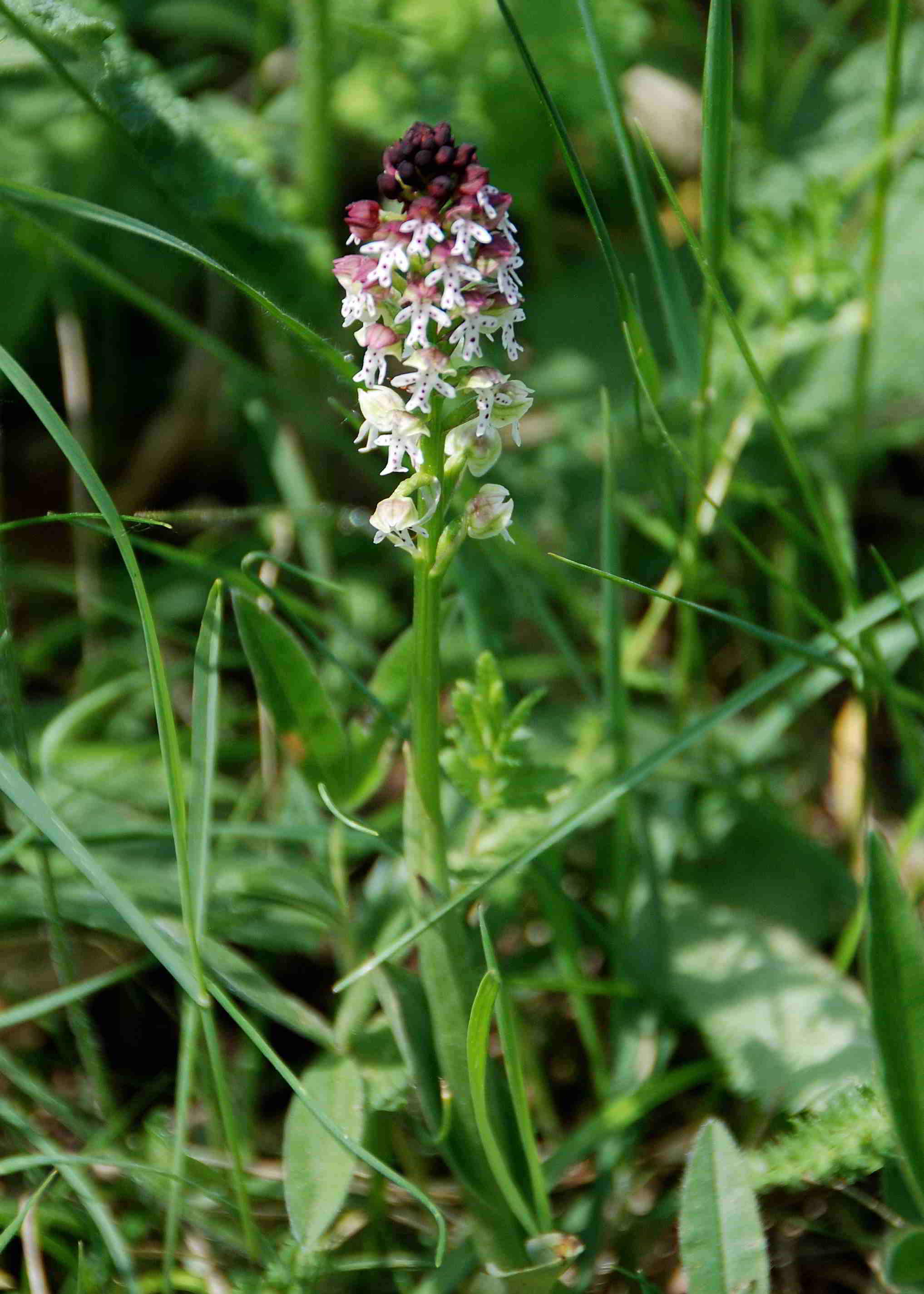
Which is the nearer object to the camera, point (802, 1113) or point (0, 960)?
point (802, 1113)

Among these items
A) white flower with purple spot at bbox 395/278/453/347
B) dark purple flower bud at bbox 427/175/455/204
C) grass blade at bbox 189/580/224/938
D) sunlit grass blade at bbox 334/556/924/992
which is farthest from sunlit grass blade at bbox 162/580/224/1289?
dark purple flower bud at bbox 427/175/455/204

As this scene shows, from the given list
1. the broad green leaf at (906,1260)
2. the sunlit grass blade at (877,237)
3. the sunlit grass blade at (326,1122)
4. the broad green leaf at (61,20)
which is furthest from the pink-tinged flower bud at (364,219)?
the broad green leaf at (906,1260)

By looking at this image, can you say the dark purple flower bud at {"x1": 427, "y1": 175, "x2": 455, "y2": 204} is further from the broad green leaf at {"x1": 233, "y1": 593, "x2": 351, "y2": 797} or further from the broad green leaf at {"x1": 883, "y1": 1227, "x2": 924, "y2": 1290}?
the broad green leaf at {"x1": 883, "y1": 1227, "x2": 924, "y2": 1290}

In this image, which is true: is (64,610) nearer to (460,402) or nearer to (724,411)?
(724,411)

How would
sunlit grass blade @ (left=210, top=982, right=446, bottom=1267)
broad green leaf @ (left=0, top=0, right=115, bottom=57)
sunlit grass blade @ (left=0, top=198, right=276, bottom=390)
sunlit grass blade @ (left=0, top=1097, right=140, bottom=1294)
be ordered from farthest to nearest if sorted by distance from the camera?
sunlit grass blade @ (left=0, top=198, right=276, bottom=390) → broad green leaf @ (left=0, top=0, right=115, bottom=57) → sunlit grass blade @ (left=0, top=1097, right=140, bottom=1294) → sunlit grass blade @ (left=210, top=982, right=446, bottom=1267)

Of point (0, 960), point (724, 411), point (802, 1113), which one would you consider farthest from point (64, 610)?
point (802, 1113)

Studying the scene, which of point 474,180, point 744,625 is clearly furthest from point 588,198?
point 744,625

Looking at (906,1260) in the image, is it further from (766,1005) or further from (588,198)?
(588,198)
